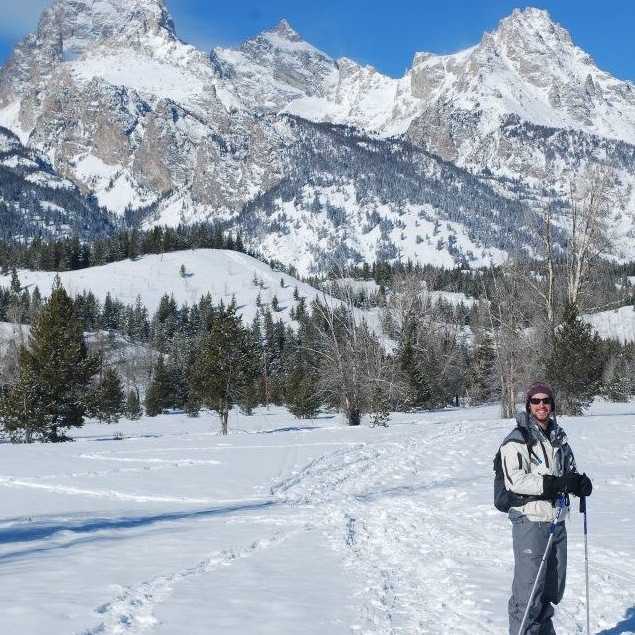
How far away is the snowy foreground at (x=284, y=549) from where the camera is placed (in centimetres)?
663

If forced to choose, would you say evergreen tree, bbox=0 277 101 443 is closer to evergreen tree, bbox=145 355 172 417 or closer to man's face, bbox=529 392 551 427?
man's face, bbox=529 392 551 427

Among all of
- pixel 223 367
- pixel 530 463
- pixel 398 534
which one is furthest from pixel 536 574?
pixel 223 367

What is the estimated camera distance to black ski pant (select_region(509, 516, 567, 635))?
5.90m

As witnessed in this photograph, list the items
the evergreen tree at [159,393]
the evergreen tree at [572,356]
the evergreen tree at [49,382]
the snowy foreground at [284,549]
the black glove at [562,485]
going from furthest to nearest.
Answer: the evergreen tree at [159,393], the evergreen tree at [49,382], the evergreen tree at [572,356], the snowy foreground at [284,549], the black glove at [562,485]

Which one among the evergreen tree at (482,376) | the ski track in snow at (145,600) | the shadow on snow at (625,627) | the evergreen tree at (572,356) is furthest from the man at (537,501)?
the evergreen tree at (482,376)

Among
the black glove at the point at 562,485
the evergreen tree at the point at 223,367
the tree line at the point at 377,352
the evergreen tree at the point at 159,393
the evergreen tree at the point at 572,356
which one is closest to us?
the black glove at the point at 562,485

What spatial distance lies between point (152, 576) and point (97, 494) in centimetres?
723

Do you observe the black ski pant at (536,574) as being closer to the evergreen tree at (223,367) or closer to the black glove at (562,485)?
the black glove at (562,485)

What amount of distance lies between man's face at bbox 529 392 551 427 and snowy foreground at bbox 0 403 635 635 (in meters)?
2.24

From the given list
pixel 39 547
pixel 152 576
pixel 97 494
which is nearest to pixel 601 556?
pixel 152 576

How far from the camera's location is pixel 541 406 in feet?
19.6

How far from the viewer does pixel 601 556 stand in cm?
893

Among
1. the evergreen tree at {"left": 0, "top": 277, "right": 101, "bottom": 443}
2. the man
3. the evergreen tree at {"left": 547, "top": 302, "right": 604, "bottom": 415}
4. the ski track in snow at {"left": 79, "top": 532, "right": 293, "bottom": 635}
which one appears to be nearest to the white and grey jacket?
the man

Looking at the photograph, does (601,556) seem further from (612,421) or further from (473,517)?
(612,421)
